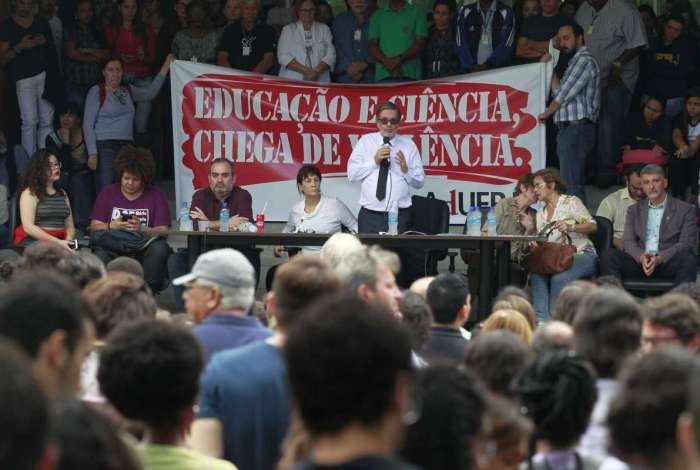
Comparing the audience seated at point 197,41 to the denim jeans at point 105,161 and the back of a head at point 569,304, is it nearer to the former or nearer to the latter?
the denim jeans at point 105,161

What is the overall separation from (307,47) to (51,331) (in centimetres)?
1118

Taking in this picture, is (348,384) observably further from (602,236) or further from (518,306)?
(602,236)

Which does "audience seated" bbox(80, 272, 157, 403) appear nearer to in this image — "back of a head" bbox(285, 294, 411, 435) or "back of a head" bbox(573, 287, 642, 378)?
"back of a head" bbox(573, 287, 642, 378)

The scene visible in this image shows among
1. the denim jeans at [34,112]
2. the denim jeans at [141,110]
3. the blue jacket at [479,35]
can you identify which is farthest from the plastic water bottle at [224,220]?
the blue jacket at [479,35]

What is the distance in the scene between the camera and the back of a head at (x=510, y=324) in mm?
5383

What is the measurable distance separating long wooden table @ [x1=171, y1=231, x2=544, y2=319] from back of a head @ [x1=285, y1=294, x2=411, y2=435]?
8.53 meters

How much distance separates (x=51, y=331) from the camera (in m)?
3.41

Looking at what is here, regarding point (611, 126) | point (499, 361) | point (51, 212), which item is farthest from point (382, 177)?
point (499, 361)

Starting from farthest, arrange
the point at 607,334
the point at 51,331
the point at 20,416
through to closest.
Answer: the point at 607,334 < the point at 51,331 < the point at 20,416

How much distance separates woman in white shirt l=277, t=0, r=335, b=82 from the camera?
14.3 m

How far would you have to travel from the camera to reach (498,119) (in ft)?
45.8

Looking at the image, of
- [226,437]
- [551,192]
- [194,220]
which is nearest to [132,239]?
[194,220]

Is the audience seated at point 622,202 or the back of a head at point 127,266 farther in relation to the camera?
the audience seated at point 622,202

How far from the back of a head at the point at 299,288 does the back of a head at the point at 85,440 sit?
5.84ft
